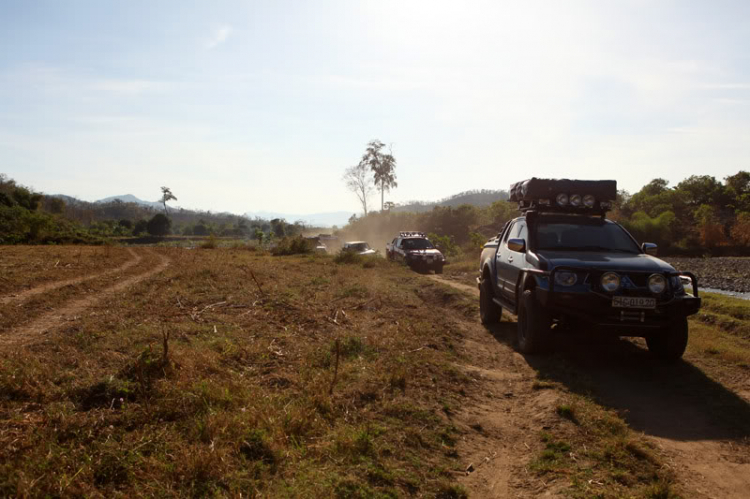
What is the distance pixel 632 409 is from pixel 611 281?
1556 millimetres

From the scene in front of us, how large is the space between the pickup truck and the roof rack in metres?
12.8

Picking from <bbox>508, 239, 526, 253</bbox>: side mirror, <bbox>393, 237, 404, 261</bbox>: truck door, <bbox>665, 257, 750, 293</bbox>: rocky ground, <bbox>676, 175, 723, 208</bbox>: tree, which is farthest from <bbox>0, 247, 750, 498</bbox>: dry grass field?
<bbox>676, 175, 723, 208</bbox>: tree

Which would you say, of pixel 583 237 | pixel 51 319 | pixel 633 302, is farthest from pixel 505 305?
pixel 51 319

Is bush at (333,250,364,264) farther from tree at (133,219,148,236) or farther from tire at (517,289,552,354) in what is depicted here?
tree at (133,219,148,236)

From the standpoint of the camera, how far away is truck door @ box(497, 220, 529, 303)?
25.5 ft

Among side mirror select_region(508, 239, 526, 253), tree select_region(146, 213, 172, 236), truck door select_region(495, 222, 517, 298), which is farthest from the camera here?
tree select_region(146, 213, 172, 236)

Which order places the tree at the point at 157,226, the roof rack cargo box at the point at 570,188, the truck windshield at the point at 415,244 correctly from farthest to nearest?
1. the tree at the point at 157,226
2. the truck windshield at the point at 415,244
3. the roof rack cargo box at the point at 570,188

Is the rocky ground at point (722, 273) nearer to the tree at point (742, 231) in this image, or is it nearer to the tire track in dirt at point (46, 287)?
the tree at point (742, 231)

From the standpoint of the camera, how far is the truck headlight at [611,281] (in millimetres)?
6039

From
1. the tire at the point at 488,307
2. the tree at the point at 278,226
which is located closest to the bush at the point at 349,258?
the tire at the point at 488,307

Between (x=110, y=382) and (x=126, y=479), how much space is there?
4.88 ft

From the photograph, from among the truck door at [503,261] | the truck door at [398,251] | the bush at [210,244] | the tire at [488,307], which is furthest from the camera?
the bush at [210,244]

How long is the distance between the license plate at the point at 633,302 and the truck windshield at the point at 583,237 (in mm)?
1398

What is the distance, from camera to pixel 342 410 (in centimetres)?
464
